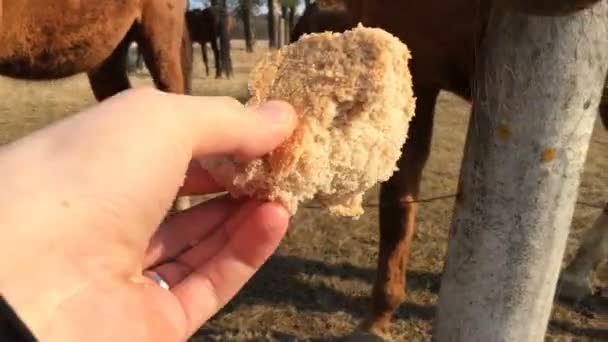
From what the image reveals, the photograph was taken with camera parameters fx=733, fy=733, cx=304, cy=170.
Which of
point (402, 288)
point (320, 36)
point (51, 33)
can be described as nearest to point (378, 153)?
point (320, 36)

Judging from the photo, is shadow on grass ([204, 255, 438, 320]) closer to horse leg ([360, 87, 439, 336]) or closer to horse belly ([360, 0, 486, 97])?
horse leg ([360, 87, 439, 336])

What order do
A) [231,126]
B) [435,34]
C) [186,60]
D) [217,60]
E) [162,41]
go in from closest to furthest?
[231,126]
[435,34]
[162,41]
[186,60]
[217,60]

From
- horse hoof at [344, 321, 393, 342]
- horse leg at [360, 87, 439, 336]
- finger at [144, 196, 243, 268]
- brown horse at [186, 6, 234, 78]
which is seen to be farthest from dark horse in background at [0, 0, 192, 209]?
brown horse at [186, 6, 234, 78]

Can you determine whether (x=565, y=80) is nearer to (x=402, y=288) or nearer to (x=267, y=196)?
(x=267, y=196)

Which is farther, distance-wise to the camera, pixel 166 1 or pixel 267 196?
pixel 166 1

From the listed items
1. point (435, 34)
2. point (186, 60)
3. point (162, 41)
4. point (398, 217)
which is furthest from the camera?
point (186, 60)

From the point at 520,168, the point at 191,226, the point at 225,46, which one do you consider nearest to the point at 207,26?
the point at 225,46

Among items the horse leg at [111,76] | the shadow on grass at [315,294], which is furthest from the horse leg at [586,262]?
the horse leg at [111,76]

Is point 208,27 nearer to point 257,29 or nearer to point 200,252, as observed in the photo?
point 200,252
